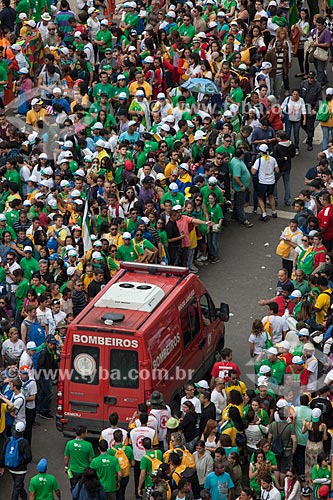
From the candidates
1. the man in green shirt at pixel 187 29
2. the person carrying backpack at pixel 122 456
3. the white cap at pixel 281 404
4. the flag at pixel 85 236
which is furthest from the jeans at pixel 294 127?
the person carrying backpack at pixel 122 456

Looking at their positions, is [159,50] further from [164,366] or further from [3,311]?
[164,366]

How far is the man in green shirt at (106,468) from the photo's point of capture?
68.9 ft

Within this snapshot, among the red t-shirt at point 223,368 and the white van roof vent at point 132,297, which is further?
the red t-shirt at point 223,368

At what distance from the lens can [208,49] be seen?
1331 inches

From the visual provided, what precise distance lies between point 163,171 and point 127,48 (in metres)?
5.93

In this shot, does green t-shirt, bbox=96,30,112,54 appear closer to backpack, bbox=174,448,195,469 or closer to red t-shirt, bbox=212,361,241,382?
red t-shirt, bbox=212,361,241,382

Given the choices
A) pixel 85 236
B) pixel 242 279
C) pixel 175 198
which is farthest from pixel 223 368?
pixel 175 198

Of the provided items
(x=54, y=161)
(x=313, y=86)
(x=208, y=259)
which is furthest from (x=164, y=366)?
(x=313, y=86)

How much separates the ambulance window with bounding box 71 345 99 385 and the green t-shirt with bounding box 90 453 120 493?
6.10 ft

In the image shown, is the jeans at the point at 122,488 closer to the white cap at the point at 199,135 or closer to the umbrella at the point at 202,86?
the white cap at the point at 199,135

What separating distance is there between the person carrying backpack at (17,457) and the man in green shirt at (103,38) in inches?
583

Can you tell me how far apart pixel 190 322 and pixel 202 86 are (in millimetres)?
8803

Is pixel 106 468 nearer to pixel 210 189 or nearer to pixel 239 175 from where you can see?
pixel 210 189

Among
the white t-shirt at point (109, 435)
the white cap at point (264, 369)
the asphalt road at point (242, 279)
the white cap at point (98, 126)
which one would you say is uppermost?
the white cap at point (98, 126)
